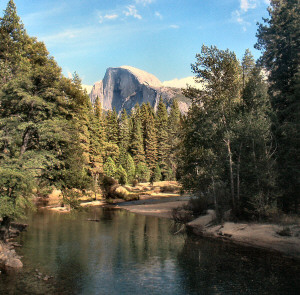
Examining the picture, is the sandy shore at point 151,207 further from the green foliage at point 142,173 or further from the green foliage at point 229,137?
the green foliage at point 142,173

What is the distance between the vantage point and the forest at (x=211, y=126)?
20.9 meters

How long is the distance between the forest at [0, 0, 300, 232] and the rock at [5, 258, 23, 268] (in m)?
2.69

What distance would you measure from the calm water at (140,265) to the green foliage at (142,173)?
1677 inches

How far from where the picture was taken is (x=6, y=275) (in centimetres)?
1620

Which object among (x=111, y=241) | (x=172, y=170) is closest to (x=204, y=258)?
(x=111, y=241)

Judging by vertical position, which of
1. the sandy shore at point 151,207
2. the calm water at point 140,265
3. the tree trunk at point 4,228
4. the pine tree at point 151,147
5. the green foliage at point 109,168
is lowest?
the sandy shore at point 151,207

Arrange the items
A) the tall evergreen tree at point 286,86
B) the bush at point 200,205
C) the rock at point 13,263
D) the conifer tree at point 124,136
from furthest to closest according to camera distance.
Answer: the conifer tree at point 124,136, the bush at point 200,205, the tall evergreen tree at point 286,86, the rock at point 13,263

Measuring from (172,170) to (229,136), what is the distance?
1974 inches

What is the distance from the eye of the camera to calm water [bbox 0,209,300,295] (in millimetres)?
14961

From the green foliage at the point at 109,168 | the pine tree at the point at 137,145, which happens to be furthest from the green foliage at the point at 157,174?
the green foliage at the point at 109,168

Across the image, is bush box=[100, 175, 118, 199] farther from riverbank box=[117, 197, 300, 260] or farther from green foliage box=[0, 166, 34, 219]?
green foliage box=[0, 166, 34, 219]

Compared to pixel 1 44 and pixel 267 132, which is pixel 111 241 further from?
pixel 1 44

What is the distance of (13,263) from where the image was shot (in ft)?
57.7

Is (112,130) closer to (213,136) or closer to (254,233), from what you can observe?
(213,136)
